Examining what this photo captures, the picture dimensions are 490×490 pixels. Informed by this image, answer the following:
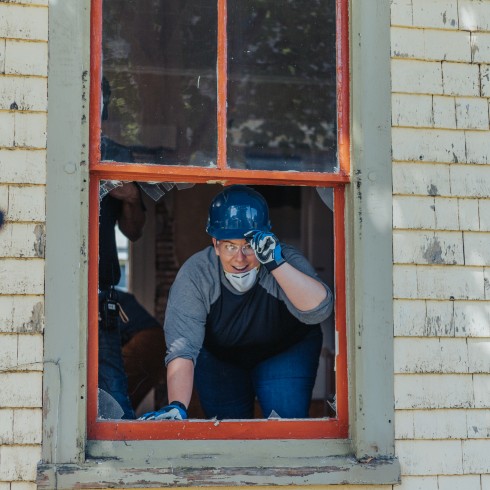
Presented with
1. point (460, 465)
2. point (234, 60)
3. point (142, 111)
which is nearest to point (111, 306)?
point (142, 111)

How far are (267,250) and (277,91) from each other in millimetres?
898

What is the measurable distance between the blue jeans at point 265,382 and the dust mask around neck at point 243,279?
0.44m

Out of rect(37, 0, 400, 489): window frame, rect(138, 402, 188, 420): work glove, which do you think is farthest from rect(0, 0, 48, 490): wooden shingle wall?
rect(138, 402, 188, 420): work glove

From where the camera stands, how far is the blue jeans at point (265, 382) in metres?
4.27

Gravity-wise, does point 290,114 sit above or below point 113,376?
above

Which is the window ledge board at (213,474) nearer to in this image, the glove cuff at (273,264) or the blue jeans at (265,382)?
the blue jeans at (265,382)

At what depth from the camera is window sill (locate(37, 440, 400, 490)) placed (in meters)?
3.48

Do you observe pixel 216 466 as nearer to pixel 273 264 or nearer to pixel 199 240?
pixel 273 264

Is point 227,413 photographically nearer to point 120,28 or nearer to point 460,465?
point 460,465

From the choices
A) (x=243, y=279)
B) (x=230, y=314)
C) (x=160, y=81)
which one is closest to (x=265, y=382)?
(x=230, y=314)

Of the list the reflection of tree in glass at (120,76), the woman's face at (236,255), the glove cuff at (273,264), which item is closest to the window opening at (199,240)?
the woman's face at (236,255)

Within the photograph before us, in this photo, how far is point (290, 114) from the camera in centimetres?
423

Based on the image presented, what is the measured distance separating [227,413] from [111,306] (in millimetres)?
848

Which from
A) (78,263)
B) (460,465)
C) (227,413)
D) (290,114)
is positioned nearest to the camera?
(78,263)
